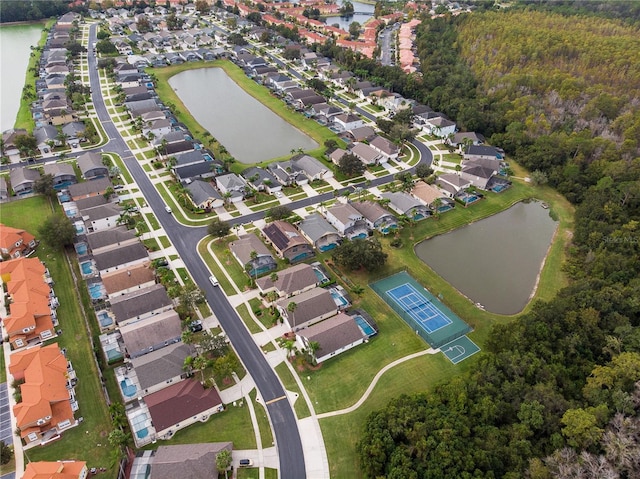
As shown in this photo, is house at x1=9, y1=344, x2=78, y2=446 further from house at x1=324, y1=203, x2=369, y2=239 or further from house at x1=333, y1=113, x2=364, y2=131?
house at x1=333, y1=113, x2=364, y2=131

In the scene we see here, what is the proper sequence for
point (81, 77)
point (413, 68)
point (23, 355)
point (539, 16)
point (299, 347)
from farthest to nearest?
1. point (539, 16)
2. point (413, 68)
3. point (81, 77)
4. point (299, 347)
5. point (23, 355)

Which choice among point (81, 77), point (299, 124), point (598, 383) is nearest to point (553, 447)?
point (598, 383)

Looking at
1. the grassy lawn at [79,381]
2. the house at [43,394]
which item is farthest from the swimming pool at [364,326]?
the house at [43,394]

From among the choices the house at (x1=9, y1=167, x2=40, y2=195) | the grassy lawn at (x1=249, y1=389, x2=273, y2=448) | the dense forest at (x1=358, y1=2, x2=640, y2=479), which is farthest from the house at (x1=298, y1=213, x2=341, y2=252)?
the house at (x1=9, y1=167, x2=40, y2=195)

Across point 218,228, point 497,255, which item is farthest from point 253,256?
point 497,255

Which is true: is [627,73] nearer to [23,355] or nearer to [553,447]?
[553,447]

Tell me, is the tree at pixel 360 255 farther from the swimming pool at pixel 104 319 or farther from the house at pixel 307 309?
the swimming pool at pixel 104 319

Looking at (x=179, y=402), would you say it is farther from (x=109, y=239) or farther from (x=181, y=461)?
(x=109, y=239)
